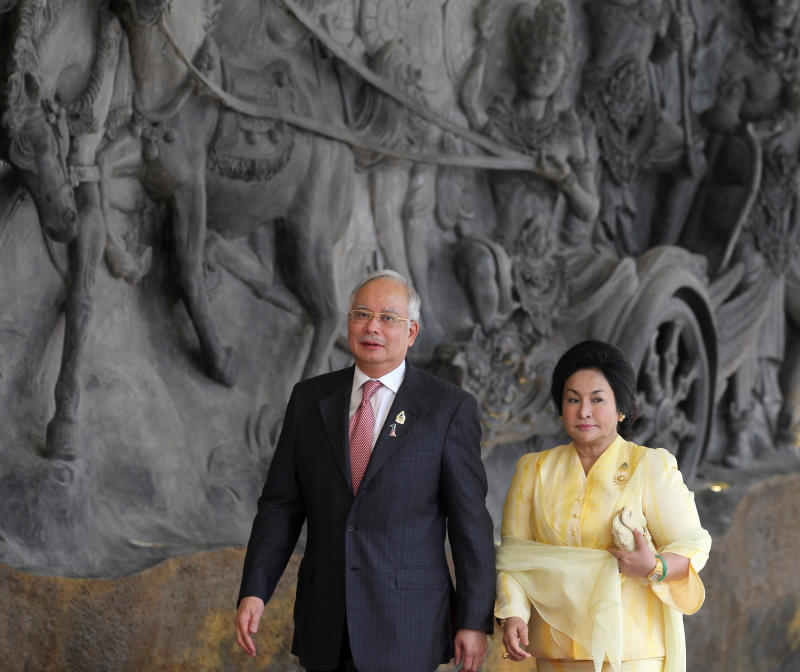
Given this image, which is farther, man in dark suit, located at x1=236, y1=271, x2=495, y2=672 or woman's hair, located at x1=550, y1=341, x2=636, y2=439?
woman's hair, located at x1=550, y1=341, x2=636, y2=439

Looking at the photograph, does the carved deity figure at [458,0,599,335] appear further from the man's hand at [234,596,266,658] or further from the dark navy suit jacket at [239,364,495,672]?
the man's hand at [234,596,266,658]

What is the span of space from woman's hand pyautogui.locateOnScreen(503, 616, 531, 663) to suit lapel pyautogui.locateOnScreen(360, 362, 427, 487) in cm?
44

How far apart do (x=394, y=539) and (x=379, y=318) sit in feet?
1.53

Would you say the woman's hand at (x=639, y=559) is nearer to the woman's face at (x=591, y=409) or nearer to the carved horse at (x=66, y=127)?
the woman's face at (x=591, y=409)

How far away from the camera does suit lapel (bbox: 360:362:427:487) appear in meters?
2.44

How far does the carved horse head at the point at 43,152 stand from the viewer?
11.3ft

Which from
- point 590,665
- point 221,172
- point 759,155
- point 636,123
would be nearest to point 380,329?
point 590,665

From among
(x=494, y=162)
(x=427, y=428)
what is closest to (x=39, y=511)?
(x=427, y=428)

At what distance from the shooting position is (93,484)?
377cm

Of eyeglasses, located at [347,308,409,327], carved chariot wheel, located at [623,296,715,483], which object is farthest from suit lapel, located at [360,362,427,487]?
carved chariot wheel, located at [623,296,715,483]

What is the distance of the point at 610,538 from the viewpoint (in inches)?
98.7

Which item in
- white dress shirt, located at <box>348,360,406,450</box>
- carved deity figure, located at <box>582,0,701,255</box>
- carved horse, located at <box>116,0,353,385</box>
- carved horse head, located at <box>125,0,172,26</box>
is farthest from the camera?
carved deity figure, located at <box>582,0,701,255</box>

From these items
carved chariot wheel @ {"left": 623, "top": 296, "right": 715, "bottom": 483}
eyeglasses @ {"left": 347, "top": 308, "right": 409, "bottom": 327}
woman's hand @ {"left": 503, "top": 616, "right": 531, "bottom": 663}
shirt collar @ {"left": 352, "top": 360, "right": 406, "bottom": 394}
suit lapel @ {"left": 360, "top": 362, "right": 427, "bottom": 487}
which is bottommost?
woman's hand @ {"left": 503, "top": 616, "right": 531, "bottom": 663}

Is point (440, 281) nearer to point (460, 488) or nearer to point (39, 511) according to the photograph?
point (39, 511)
